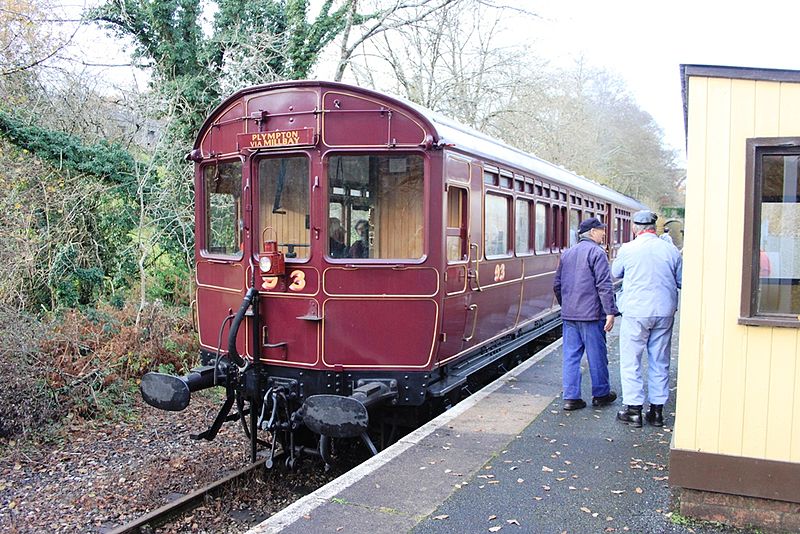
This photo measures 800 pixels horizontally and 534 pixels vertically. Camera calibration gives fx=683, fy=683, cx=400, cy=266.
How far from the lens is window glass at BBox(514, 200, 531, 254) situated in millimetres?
8852

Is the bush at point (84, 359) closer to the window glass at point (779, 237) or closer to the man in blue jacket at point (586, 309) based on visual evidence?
the man in blue jacket at point (586, 309)

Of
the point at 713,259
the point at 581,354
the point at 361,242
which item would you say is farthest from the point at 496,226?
the point at 713,259

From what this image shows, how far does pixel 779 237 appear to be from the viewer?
3932 millimetres

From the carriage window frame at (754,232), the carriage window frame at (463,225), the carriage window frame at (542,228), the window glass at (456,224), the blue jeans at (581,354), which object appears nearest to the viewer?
the carriage window frame at (754,232)

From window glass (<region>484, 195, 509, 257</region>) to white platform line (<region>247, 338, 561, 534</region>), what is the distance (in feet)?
5.31

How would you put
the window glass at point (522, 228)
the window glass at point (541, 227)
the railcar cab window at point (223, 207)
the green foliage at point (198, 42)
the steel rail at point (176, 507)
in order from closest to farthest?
the steel rail at point (176, 507) < the railcar cab window at point (223, 207) < the window glass at point (522, 228) < the window glass at point (541, 227) < the green foliage at point (198, 42)

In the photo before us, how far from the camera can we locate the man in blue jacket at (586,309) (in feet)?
21.7

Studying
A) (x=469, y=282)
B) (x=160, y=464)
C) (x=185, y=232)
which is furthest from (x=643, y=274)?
(x=185, y=232)

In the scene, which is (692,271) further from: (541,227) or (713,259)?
(541,227)

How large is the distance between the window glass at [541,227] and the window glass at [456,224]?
341 cm

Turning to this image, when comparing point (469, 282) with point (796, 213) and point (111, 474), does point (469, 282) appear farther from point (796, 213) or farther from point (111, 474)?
point (111, 474)

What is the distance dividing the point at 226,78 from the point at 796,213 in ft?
36.9

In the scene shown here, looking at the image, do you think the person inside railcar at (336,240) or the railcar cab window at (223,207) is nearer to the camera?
the person inside railcar at (336,240)

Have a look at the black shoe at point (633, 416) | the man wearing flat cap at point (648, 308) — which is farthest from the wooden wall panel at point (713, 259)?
the black shoe at point (633, 416)
